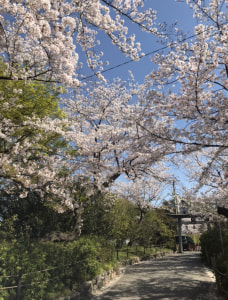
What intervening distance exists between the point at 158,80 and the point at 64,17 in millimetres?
3651

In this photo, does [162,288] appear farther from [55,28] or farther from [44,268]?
[55,28]

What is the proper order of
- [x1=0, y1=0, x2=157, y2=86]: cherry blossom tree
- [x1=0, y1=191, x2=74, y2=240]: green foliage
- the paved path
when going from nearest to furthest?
[x1=0, y1=0, x2=157, y2=86]: cherry blossom tree, the paved path, [x1=0, y1=191, x2=74, y2=240]: green foliage

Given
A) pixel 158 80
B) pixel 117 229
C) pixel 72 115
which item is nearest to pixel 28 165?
pixel 158 80

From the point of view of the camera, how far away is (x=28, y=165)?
790 centimetres

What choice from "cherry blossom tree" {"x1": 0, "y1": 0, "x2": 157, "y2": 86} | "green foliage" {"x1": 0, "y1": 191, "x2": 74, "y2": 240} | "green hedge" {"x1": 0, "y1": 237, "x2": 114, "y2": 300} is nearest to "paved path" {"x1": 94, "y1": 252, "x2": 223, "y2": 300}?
"green hedge" {"x1": 0, "y1": 237, "x2": 114, "y2": 300}

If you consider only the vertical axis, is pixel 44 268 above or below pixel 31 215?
below

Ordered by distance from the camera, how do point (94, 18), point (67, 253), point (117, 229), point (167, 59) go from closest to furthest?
point (94, 18) → point (167, 59) → point (67, 253) → point (117, 229)

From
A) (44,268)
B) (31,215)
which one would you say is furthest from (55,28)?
(31,215)

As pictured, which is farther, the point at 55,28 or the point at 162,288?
the point at 162,288

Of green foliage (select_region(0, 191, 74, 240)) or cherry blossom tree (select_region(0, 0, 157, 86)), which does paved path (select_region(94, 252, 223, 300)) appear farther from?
cherry blossom tree (select_region(0, 0, 157, 86))

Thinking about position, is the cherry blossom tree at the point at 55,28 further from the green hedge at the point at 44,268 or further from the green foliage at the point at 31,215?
the green foliage at the point at 31,215

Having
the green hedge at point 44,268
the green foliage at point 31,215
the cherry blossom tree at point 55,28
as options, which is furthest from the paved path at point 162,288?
the cherry blossom tree at point 55,28

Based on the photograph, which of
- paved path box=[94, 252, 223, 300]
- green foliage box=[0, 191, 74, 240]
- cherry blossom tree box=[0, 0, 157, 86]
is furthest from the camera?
green foliage box=[0, 191, 74, 240]

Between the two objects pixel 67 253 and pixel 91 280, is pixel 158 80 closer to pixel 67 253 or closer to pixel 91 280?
pixel 67 253
